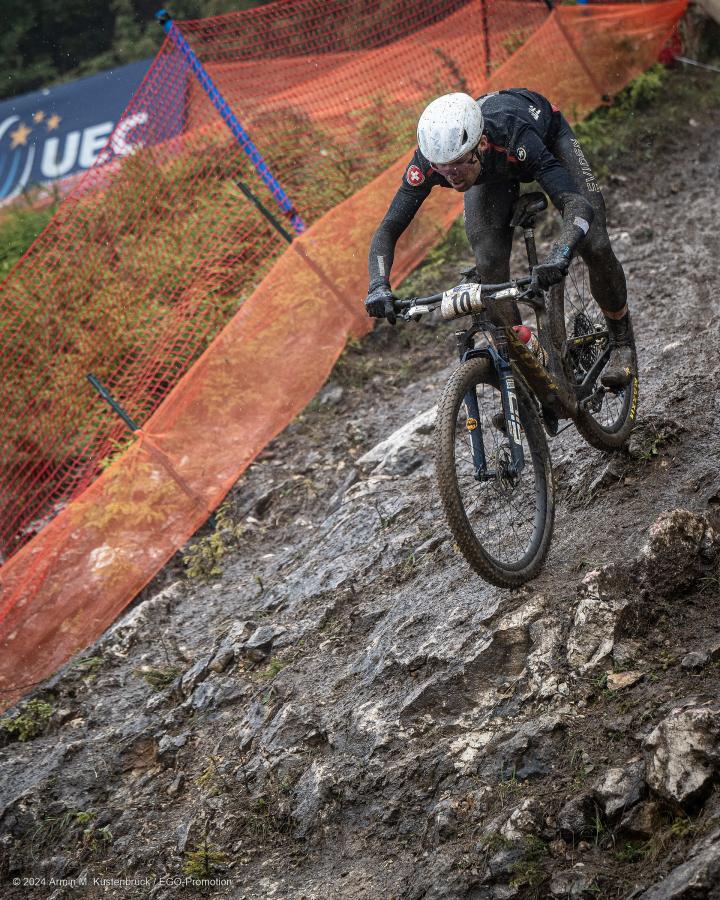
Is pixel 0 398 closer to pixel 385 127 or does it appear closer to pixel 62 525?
pixel 62 525

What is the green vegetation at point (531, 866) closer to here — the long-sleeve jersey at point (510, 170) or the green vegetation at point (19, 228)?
the long-sleeve jersey at point (510, 170)

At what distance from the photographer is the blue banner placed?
15.1m

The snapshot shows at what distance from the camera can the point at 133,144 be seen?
10.1 m

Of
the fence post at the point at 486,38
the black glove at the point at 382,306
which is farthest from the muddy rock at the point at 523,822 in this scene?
the fence post at the point at 486,38

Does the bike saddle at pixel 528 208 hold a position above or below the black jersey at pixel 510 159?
below

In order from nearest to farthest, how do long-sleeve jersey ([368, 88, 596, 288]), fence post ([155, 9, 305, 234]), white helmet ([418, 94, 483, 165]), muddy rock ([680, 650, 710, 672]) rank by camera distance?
A: muddy rock ([680, 650, 710, 672]), white helmet ([418, 94, 483, 165]), long-sleeve jersey ([368, 88, 596, 288]), fence post ([155, 9, 305, 234])

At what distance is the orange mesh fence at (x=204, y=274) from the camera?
670cm

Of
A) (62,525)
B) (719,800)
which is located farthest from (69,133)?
(719,800)

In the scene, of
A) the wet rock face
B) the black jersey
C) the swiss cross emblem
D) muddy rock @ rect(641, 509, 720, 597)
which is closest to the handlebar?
the black jersey

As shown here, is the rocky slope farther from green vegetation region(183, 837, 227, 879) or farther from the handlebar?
the handlebar

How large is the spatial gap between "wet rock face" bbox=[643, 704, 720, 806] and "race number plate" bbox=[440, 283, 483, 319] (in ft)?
6.37

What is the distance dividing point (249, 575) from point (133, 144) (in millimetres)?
5848

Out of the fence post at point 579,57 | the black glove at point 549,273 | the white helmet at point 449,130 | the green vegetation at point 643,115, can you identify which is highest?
the white helmet at point 449,130

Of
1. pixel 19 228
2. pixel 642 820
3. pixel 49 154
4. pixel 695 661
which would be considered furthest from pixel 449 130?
pixel 49 154
